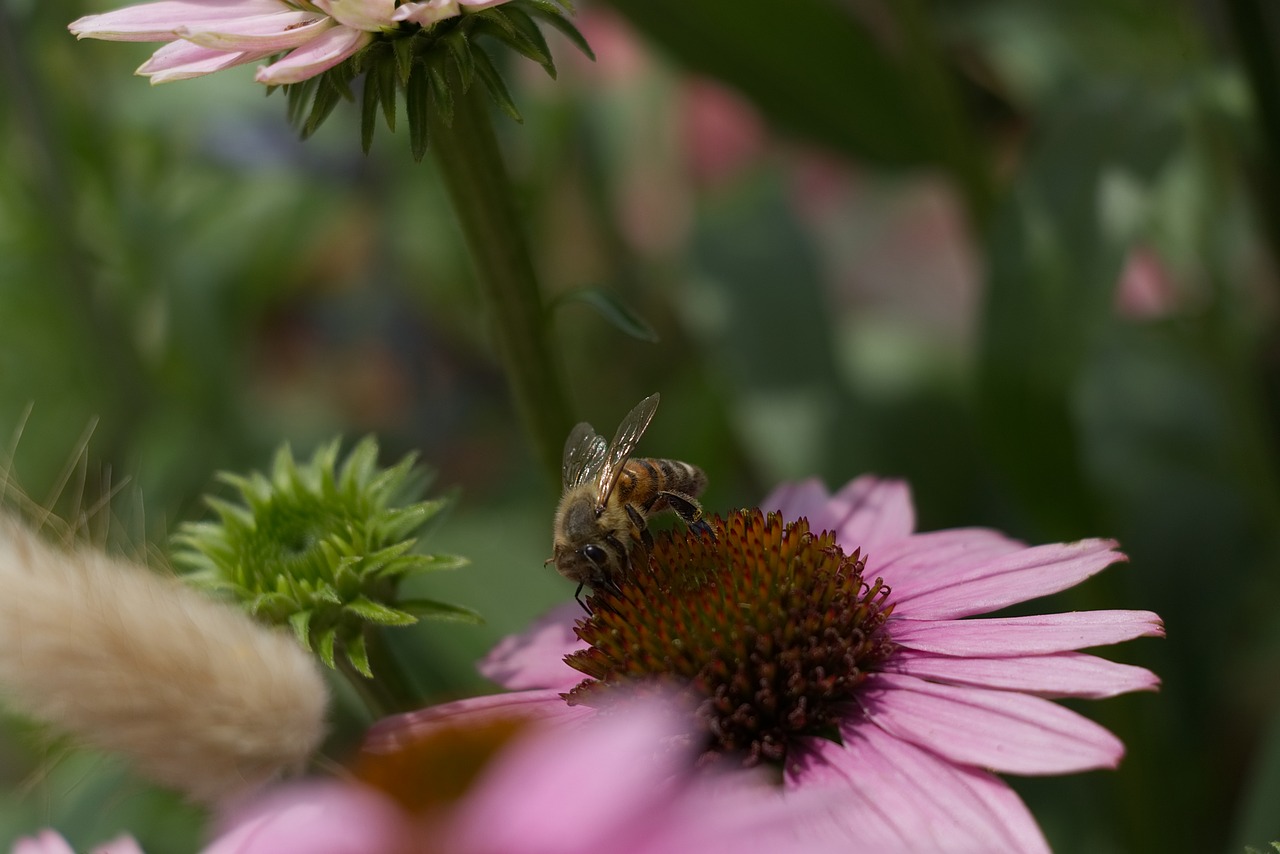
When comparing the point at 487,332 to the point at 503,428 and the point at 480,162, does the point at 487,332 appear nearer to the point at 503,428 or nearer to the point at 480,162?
the point at 480,162

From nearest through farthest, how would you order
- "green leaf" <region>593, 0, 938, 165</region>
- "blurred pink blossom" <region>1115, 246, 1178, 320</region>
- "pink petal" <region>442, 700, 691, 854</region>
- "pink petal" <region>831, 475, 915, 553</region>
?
1. "pink petal" <region>442, 700, 691, 854</region>
2. "pink petal" <region>831, 475, 915, 553</region>
3. "green leaf" <region>593, 0, 938, 165</region>
4. "blurred pink blossom" <region>1115, 246, 1178, 320</region>

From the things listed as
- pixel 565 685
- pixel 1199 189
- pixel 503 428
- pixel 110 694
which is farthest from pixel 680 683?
pixel 503 428

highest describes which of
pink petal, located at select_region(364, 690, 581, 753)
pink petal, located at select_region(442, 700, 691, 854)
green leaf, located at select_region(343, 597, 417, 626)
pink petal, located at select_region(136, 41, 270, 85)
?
pink petal, located at select_region(136, 41, 270, 85)

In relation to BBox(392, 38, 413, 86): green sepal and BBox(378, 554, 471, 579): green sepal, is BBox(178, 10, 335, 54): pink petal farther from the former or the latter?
BBox(378, 554, 471, 579): green sepal

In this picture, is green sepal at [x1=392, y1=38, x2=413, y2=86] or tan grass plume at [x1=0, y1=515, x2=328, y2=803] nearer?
tan grass plume at [x1=0, y1=515, x2=328, y2=803]

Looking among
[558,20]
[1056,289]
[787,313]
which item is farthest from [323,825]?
[787,313]

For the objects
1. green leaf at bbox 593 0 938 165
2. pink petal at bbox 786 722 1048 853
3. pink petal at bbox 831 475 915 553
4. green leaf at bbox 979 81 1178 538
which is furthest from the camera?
green leaf at bbox 593 0 938 165

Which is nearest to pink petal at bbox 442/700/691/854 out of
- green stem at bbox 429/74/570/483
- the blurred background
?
green stem at bbox 429/74/570/483

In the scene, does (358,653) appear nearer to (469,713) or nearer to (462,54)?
(469,713)

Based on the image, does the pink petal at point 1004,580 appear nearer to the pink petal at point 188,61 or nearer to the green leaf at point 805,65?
the pink petal at point 188,61
